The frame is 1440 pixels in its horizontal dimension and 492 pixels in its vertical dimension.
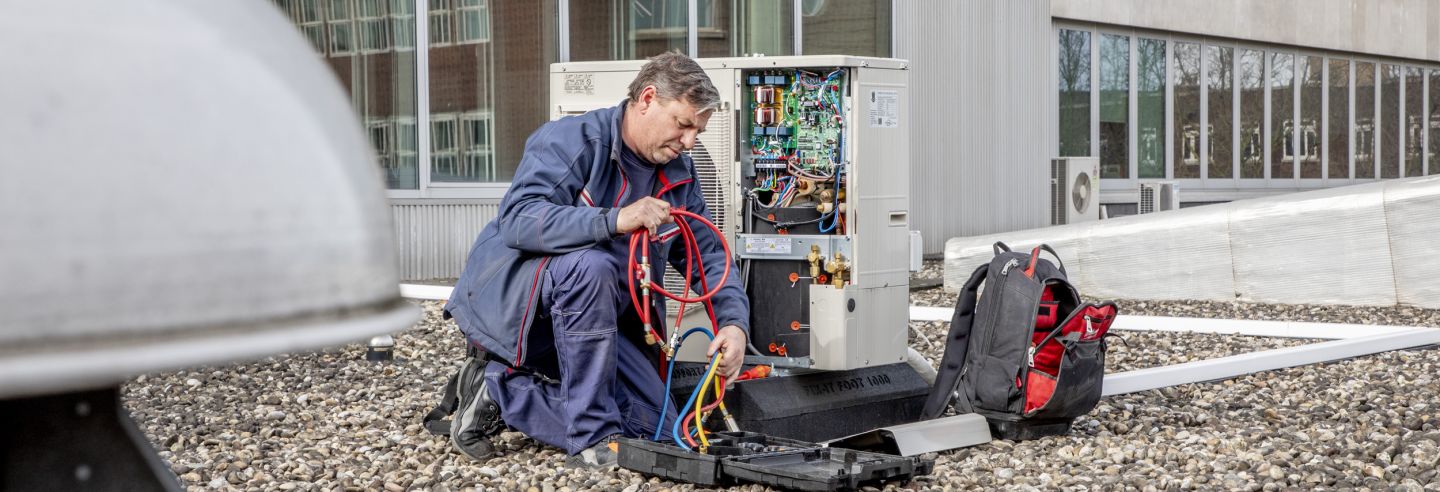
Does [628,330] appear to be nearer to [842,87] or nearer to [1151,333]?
[842,87]

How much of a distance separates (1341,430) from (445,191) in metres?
7.19

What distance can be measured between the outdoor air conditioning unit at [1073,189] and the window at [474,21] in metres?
6.31

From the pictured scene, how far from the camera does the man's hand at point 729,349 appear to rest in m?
4.12

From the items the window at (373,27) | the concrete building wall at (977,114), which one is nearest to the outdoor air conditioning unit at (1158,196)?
the concrete building wall at (977,114)

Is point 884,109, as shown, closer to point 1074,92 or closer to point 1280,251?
point 1280,251

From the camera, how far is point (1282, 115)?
18.7m

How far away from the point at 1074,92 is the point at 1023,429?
11066 millimetres

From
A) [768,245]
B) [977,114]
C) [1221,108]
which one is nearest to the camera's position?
[768,245]

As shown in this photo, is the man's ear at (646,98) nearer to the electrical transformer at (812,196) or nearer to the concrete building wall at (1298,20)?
the electrical transformer at (812,196)

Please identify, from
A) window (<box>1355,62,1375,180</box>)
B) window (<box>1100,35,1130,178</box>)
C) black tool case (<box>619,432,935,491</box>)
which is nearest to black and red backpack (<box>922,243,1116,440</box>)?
black tool case (<box>619,432,935,491</box>)

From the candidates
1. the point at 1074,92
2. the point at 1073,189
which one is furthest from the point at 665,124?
the point at 1074,92

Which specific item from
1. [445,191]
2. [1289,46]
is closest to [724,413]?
[445,191]

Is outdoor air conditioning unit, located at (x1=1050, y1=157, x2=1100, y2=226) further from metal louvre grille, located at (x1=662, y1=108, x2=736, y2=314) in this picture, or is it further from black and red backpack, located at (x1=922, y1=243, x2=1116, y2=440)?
metal louvre grille, located at (x1=662, y1=108, x2=736, y2=314)

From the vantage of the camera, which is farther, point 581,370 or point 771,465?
point 581,370
